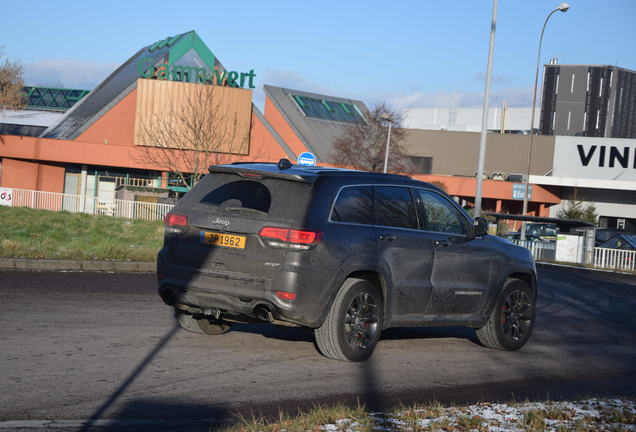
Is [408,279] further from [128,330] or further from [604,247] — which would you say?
[604,247]

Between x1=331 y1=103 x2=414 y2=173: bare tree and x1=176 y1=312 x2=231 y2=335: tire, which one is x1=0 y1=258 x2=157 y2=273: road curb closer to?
x1=176 y1=312 x2=231 y2=335: tire

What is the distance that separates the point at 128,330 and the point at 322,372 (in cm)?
257

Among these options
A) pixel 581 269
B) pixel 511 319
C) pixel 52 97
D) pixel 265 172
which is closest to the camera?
pixel 265 172

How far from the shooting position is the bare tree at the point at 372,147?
187 ft

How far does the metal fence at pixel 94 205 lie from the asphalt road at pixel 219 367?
59.5 ft

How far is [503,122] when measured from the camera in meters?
87.0

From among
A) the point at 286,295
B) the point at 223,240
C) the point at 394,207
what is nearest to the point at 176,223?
the point at 223,240

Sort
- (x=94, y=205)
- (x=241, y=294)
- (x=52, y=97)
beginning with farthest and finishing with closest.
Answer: (x=52, y=97)
(x=94, y=205)
(x=241, y=294)

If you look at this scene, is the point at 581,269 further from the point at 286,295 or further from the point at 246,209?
the point at 286,295

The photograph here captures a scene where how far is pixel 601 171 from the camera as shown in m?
63.6

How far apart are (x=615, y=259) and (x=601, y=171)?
34326 mm

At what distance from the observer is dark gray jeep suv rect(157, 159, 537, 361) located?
7.32 metres

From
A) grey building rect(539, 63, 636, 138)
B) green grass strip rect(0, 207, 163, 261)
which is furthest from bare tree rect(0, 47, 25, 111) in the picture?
grey building rect(539, 63, 636, 138)

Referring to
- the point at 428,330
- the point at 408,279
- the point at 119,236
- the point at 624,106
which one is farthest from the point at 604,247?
the point at 624,106
